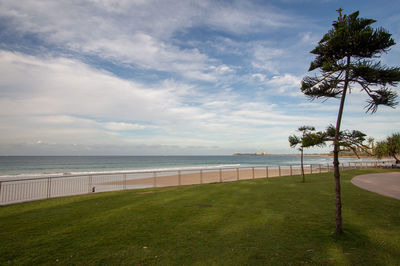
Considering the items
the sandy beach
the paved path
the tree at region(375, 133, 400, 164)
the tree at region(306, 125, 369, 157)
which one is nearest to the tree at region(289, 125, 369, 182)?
the tree at region(306, 125, 369, 157)

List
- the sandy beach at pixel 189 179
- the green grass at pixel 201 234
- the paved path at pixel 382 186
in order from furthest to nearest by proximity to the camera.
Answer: the sandy beach at pixel 189 179
the paved path at pixel 382 186
the green grass at pixel 201 234

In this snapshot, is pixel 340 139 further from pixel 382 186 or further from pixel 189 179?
pixel 189 179

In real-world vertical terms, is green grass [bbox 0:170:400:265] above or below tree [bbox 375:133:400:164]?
below

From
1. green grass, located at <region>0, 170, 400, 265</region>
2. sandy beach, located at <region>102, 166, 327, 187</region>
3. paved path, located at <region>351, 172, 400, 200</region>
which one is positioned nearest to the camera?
green grass, located at <region>0, 170, 400, 265</region>

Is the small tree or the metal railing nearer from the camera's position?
the small tree

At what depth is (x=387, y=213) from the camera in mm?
7898

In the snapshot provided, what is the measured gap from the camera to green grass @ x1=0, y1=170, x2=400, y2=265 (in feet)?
15.0

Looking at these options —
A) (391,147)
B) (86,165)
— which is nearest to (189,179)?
(391,147)

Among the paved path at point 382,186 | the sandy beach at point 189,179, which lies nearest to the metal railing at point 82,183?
the sandy beach at point 189,179

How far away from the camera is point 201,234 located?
234 inches

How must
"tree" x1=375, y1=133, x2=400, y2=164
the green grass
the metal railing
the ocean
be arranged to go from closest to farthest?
the green grass, the metal railing, "tree" x1=375, y1=133, x2=400, y2=164, the ocean

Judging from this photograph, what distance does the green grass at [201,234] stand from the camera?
4.57m

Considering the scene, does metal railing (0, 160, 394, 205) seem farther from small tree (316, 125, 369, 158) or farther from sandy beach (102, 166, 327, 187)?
small tree (316, 125, 369, 158)

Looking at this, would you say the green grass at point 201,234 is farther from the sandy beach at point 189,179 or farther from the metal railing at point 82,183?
the sandy beach at point 189,179
